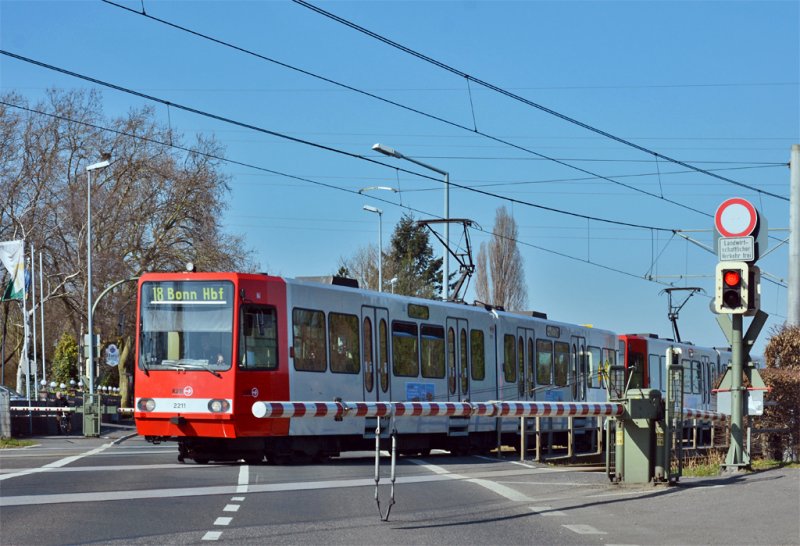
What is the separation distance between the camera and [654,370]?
1576 inches

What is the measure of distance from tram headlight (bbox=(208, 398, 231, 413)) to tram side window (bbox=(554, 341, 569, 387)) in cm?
1365

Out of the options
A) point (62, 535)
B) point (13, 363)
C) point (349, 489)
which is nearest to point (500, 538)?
point (62, 535)

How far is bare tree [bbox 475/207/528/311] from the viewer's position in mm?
87938

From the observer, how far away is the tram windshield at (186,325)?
67.6 feet

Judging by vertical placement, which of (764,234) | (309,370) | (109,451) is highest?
(764,234)

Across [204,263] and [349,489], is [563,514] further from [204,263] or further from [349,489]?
[204,263]

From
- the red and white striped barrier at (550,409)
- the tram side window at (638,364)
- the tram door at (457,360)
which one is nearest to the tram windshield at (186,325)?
the red and white striped barrier at (550,409)

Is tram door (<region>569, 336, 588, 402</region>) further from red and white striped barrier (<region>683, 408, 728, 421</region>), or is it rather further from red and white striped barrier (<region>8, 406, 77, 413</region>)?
red and white striped barrier (<region>8, 406, 77, 413</region>)

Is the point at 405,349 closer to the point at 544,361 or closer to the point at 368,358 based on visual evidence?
the point at 368,358

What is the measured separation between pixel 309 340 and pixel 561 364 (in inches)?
484

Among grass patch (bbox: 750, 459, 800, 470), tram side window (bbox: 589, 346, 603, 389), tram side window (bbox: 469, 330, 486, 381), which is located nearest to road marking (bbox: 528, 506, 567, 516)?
grass patch (bbox: 750, 459, 800, 470)

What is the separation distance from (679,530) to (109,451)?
16.5 meters

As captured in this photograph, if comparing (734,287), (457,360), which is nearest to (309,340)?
(457,360)

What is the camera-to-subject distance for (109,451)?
83.9 feet
